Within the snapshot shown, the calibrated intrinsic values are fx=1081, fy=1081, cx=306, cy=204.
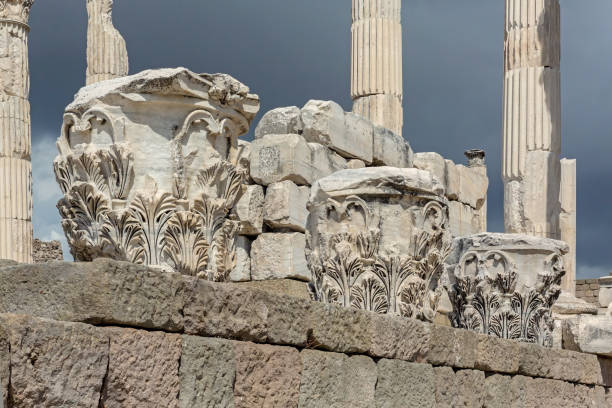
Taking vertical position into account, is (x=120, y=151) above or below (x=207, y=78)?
below

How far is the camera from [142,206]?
581 centimetres

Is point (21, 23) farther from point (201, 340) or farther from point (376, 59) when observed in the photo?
point (201, 340)

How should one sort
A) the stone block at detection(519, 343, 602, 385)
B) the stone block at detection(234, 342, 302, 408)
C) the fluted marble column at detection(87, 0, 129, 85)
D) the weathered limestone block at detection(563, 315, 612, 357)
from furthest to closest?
1. the fluted marble column at detection(87, 0, 129, 85)
2. the weathered limestone block at detection(563, 315, 612, 357)
3. the stone block at detection(519, 343, 602, 385)
4. the stone block at detection(234, 342, 302, 408)

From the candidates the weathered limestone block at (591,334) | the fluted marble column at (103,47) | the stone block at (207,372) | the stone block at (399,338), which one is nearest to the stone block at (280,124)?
the weathered limestone block at (591,334)

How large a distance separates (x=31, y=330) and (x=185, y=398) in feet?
2.86

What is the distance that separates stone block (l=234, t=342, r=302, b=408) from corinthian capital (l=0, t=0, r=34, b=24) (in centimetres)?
1217

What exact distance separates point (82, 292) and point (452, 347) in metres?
3.09

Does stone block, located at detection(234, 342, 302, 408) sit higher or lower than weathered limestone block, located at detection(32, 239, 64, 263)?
lower

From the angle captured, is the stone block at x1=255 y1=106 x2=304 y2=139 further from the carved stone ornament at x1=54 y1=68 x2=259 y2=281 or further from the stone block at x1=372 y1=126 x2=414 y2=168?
the carved stone ornament at x1=54 y1=68 x2=259 y2=281

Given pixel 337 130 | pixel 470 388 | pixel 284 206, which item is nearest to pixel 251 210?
pixel 284 206

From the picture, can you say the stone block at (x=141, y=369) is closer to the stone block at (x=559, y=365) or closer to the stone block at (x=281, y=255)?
the stone block at (x=559, y=365)

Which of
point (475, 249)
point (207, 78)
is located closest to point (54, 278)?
point (207, 78)

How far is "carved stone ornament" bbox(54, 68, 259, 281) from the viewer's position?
5.81m

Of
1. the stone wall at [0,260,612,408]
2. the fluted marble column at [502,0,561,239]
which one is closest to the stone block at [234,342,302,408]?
the stone wall at [0,260,612,408]
